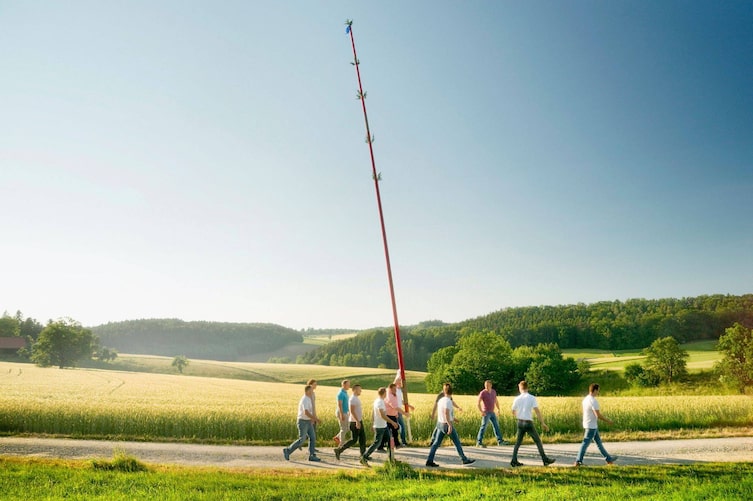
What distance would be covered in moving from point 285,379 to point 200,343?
87809 millimetres

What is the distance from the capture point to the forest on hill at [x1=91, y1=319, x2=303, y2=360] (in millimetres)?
135625

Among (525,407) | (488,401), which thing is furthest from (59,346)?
(525,407)

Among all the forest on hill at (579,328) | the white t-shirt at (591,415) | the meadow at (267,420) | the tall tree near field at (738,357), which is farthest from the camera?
the forest on hill at (579,328)

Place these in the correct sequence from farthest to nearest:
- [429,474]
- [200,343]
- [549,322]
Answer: [200,343] → [549,322] → [429,474]

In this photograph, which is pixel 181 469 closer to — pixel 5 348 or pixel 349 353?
pixel 5 348

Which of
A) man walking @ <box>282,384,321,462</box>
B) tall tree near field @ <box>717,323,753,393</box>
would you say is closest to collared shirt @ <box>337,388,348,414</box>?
man walking @ <box>282,384,321,462</box>

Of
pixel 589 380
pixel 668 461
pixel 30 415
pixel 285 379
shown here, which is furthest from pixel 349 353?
pixel 668 461

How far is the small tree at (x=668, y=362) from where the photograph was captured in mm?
59469

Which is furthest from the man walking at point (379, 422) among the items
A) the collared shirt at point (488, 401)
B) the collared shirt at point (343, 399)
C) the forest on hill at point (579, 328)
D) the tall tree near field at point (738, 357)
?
the forest on hill at point (579, 328)

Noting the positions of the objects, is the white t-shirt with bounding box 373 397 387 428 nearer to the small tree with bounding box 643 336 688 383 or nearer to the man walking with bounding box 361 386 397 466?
the man walking with bounding box 361 386 397 466

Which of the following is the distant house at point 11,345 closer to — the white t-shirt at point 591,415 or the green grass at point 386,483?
the green grass at point 386,483

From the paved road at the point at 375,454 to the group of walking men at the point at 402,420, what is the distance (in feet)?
1.51

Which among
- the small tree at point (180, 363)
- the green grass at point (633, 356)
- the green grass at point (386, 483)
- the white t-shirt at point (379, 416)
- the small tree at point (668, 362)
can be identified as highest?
the white t-shirt at point (379, 416)

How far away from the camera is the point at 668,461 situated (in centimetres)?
1320
